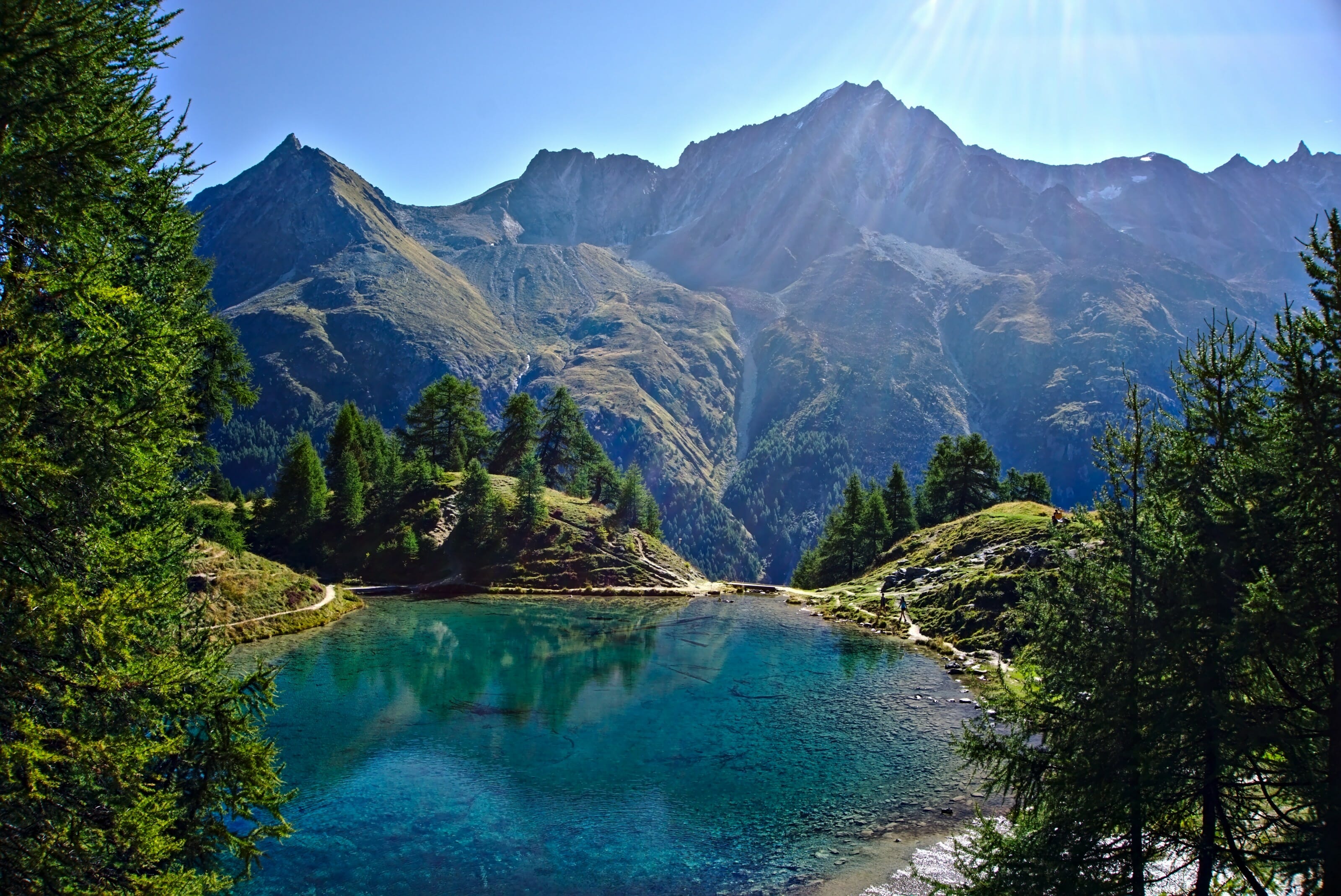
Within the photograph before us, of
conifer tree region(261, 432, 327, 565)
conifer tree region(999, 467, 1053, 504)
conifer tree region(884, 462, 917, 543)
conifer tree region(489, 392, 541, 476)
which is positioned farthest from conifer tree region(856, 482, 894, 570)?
conifer tree region(261, 432, 327, 565)

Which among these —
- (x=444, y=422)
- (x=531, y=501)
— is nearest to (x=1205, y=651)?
(x=531, y=501)

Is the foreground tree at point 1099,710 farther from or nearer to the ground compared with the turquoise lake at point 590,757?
farther from the ground

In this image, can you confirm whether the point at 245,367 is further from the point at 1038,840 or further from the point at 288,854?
the point at 1038,840

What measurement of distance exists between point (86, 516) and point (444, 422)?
104299 millimetres

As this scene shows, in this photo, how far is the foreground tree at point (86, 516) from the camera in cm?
984

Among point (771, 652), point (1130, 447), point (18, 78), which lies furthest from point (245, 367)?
point (1130, 447)

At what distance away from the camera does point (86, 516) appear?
1131 cm

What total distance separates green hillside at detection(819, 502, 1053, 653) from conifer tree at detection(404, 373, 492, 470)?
61.3 meters

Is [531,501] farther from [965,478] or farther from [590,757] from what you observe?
[965,478]

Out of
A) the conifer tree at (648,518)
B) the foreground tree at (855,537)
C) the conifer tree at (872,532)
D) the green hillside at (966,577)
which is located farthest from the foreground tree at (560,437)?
the green hillside at (966,577)

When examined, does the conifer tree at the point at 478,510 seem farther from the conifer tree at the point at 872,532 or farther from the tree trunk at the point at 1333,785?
the tree trunk at the point at 1333,785

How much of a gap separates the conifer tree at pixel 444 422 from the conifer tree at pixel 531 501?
1887cm

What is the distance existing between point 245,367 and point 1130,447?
5113 cm

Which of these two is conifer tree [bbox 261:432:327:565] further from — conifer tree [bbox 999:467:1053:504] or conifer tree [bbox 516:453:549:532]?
conifer tree [bbox 999:467:1053:504]
